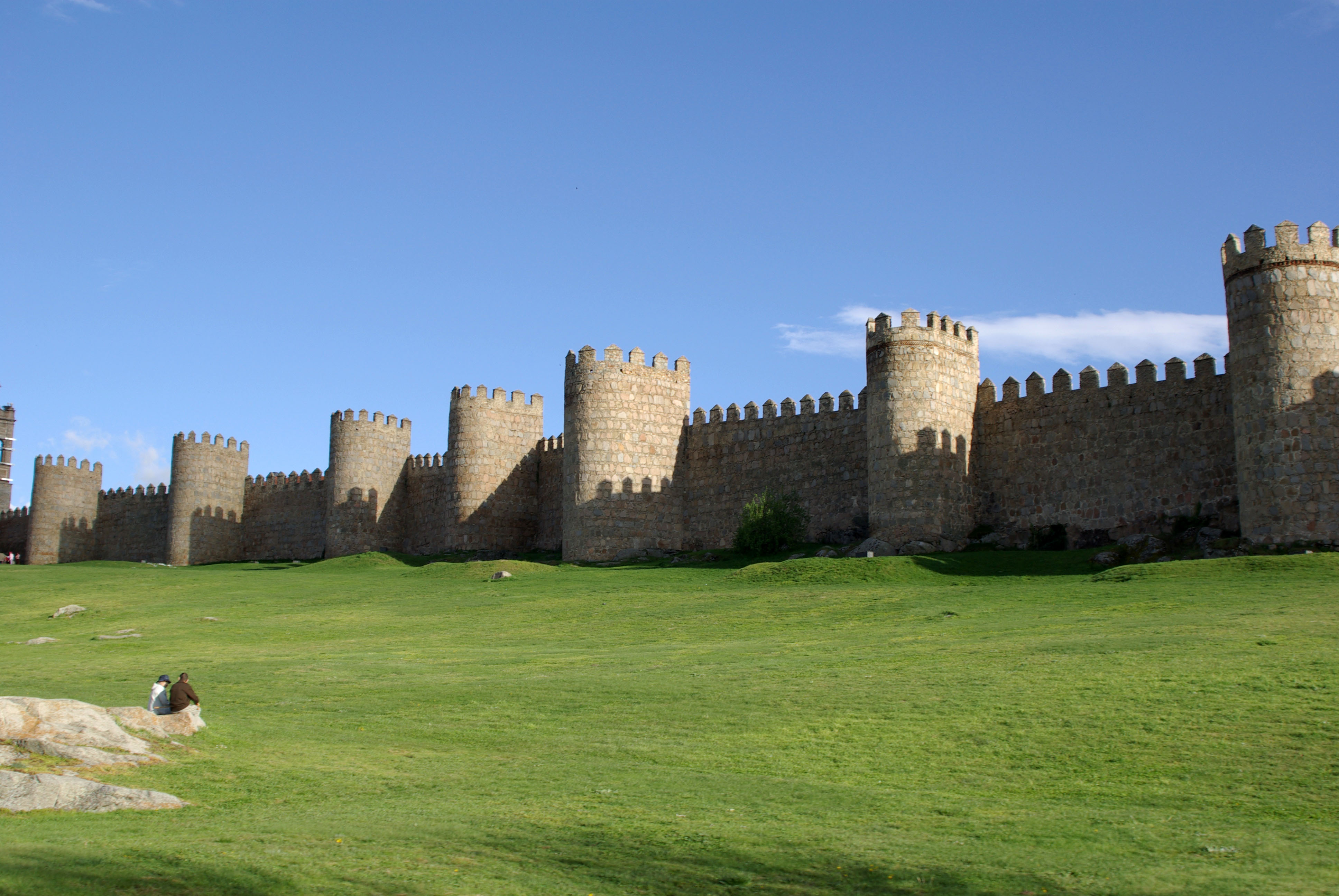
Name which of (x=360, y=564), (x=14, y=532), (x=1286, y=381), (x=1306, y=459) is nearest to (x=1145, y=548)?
(x=1306, y=459)

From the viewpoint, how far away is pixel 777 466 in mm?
44344

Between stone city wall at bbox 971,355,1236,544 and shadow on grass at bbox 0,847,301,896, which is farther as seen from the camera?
stone city wall at bbox 971,355,1236,544

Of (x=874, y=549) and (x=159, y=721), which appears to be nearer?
(x=159, y=721)

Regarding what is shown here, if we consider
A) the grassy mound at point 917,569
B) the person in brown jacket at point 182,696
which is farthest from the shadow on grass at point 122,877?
the grassy mound at point 917,569

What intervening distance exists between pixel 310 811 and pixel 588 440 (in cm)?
3285

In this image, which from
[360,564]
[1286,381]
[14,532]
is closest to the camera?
[1286,381]

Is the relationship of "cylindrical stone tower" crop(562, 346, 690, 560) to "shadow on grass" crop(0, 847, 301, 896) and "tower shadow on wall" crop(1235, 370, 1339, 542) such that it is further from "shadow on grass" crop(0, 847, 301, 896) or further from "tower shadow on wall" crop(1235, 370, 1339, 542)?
"shadow on grass" crop(0, 847, 301, 896)

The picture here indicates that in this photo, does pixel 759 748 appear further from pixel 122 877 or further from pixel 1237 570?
pixel 1237 570

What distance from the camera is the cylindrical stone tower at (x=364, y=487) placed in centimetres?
5603

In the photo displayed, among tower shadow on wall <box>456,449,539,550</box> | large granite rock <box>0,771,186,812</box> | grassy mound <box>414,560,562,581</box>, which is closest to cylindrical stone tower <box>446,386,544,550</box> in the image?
tower shadow on wall <box>456,449,539,550</box>

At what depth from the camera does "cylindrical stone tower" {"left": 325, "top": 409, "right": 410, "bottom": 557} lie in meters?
56.0

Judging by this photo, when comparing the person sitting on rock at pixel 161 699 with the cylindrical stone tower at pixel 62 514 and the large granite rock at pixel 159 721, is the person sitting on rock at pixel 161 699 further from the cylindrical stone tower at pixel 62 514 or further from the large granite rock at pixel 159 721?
the cylindrical stone tower at pixel 62 514

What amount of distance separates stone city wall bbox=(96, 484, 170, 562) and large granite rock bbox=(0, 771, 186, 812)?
54800 millimetres

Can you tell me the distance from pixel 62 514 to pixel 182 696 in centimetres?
5544
